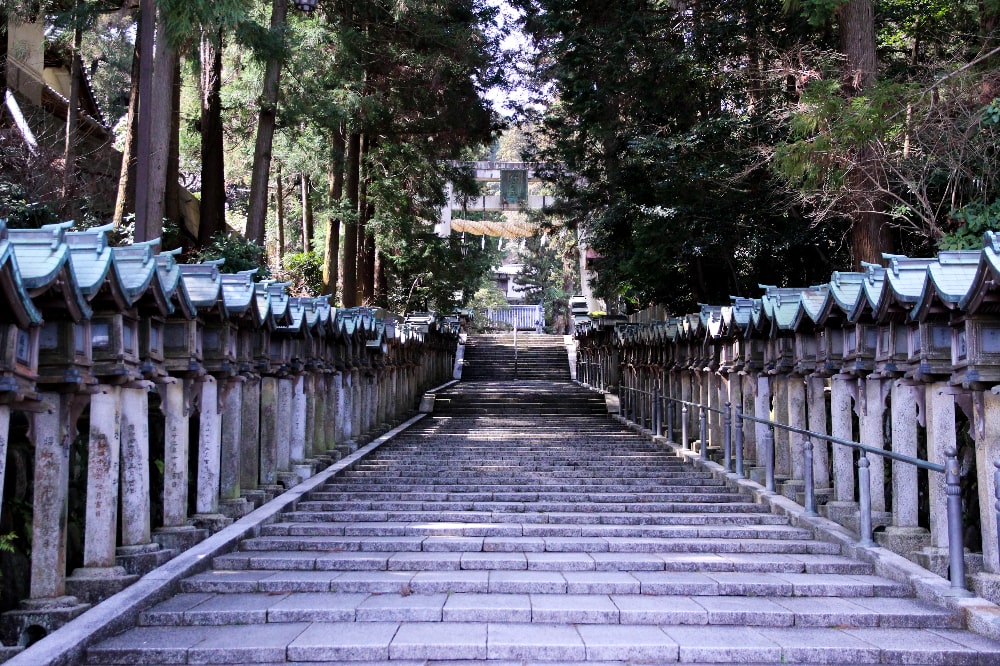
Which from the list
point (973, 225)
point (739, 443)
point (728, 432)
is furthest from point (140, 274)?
point (973, 225)

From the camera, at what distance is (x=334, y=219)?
20578 millimetres

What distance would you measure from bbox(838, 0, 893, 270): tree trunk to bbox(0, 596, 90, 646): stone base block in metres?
10.2

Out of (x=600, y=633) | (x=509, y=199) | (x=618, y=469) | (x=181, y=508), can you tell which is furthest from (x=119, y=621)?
(x=509, y=199)

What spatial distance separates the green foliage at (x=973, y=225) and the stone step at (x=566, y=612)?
17.9ft

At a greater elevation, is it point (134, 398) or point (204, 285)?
point (204, 285)

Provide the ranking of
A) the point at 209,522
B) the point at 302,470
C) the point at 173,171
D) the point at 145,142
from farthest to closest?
the point at 173,171 < the point at 302,470 < the point at 145,142 < the point at 209,522

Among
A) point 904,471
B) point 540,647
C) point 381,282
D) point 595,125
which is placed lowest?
point 540,647

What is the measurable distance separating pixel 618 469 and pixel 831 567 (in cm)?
524

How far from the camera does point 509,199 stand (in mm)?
37031

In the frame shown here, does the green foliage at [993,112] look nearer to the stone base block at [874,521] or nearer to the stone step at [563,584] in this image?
the stone base block at [874,521]

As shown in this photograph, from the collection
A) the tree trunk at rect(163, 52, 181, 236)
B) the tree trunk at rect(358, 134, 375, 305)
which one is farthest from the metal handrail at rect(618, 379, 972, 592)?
the tree trunk at rect(358, 134, 375, 305)

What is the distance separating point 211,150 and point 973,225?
12677mm

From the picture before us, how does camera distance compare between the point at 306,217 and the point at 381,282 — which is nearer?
the point at 381,282

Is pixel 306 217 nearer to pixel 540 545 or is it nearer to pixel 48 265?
pixel 540 545
